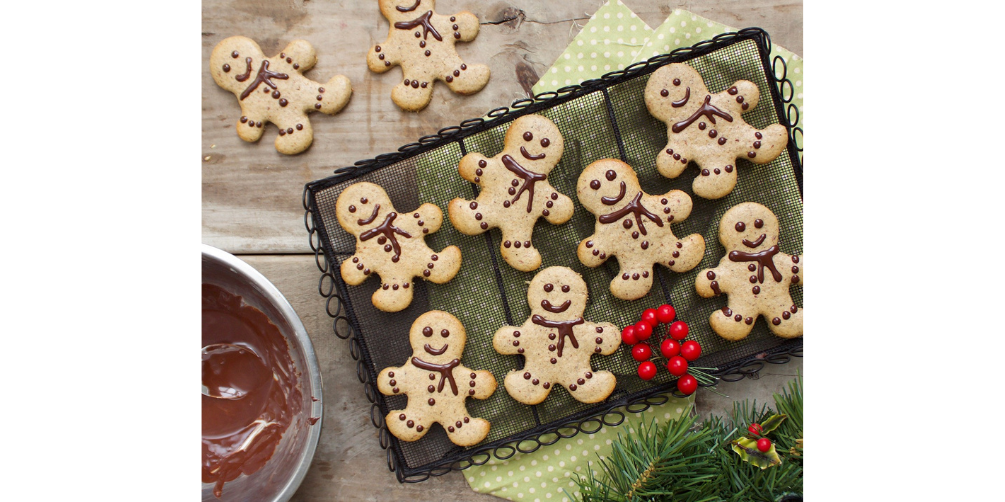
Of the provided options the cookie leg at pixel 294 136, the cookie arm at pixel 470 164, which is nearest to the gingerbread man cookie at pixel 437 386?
the cookie arm at pixel 470 164

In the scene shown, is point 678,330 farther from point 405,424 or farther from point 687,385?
point 405,424

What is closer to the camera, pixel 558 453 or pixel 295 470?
pixel 295 470

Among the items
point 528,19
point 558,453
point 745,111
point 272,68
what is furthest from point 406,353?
Result: point 745,111

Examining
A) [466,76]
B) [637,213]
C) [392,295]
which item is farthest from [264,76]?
[637,213]

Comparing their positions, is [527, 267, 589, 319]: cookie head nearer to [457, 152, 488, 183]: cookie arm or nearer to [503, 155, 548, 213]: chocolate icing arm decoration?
[503, 155, 548, 213]: chocolate icing arm decoration

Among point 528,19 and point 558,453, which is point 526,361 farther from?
point 528,19

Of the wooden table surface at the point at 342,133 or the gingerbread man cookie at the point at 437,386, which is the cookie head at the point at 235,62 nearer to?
the wooden table surface at the point at 342,133
